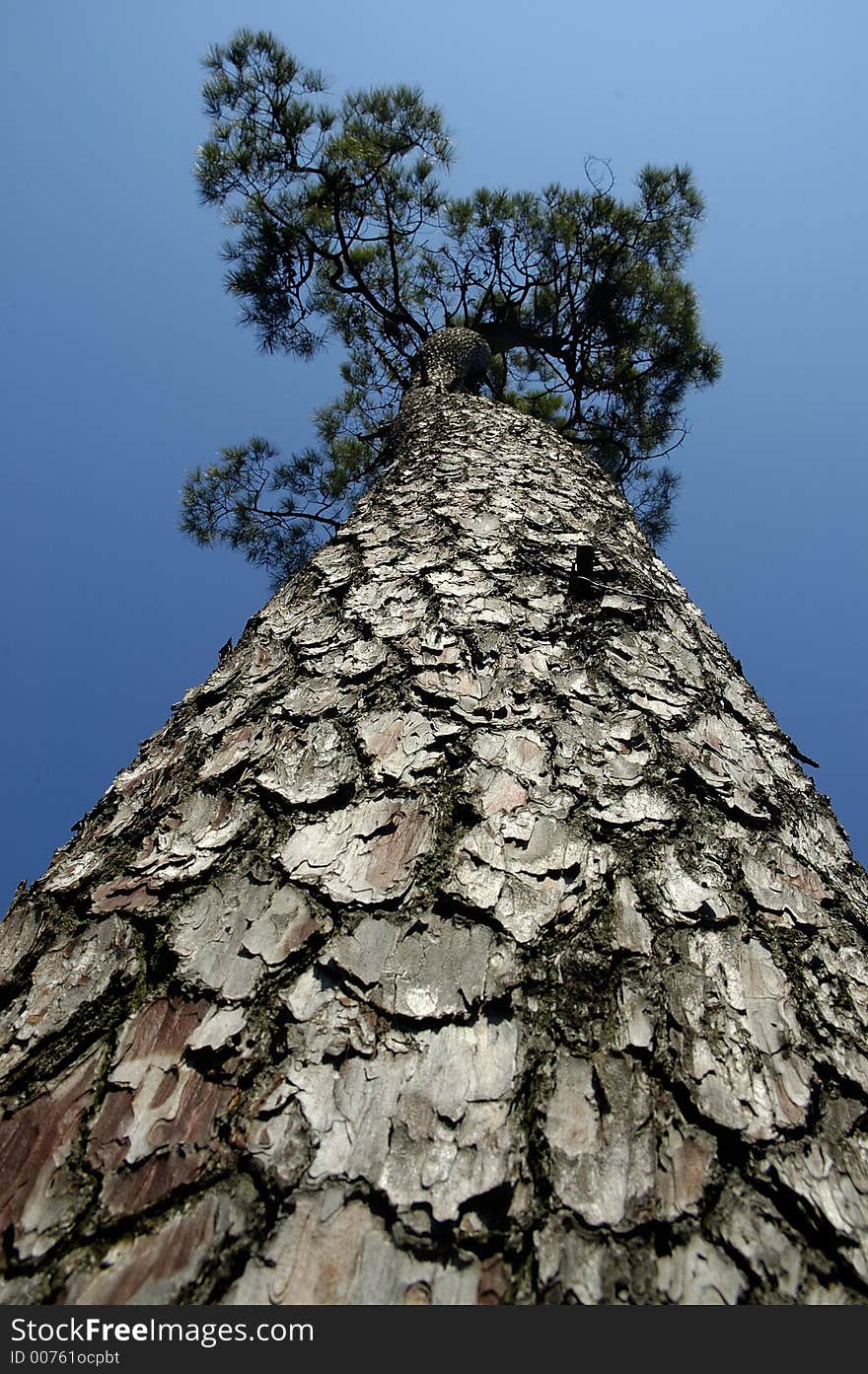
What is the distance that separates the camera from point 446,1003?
807mm

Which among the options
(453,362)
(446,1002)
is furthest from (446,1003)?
(453,362)

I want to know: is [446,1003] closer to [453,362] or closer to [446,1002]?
[446,1002]

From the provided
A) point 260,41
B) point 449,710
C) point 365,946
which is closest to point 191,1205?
point 365,946

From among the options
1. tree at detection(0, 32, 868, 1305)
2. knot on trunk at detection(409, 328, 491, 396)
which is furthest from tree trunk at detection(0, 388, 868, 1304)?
knot on trunk at detection(409, 328, 491, 396)

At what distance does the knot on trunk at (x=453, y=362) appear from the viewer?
4270 millimetres

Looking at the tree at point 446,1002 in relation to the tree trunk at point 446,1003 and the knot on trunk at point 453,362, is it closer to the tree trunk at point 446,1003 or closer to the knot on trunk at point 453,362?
the tree trunk at point 446,1003

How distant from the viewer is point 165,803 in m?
1.20

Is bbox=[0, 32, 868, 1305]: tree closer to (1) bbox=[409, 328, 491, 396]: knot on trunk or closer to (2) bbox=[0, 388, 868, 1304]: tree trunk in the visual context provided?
(2) bbox=[0, 388, 868, 1304]: tree trunk

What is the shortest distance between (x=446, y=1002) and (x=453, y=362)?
14.1ft

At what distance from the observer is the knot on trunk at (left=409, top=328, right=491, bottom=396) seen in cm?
427

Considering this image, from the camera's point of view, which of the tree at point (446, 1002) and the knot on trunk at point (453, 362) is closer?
the tree at point (446, 1002)

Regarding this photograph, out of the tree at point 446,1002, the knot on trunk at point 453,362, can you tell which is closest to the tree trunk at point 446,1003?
the tree at point 446,1002

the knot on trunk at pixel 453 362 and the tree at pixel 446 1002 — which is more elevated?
the knot on trunk at pixel 453 362

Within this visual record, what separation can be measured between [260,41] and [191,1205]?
682cm
